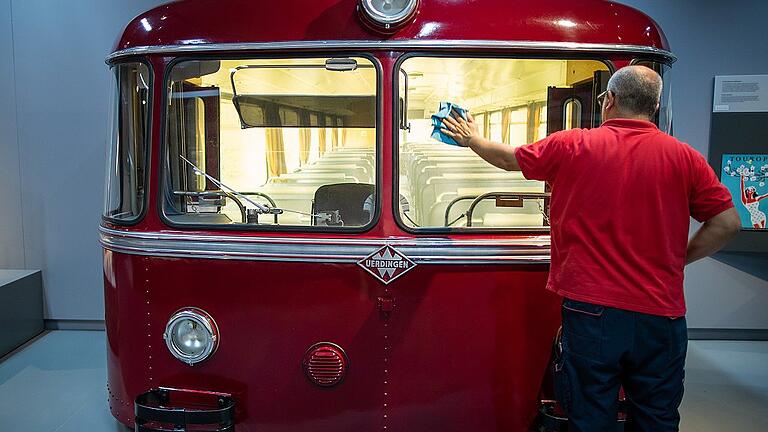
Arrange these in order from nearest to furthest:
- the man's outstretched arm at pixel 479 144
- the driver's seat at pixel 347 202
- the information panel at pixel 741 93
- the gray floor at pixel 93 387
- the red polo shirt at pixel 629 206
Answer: the red polo shirt at pixel 629 206 → the man's outstretched arm at pixel 479 144 → the driver's seat at pixel 347 202 → the gray floor at pixel 93 387 → the information panel at pixel 741 93

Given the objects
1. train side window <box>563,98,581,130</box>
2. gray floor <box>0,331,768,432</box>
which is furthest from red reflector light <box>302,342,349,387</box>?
gray floor <box>0,331,768,432</box>

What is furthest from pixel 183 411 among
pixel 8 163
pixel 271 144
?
pixel 8 163

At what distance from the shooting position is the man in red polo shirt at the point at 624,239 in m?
1.99

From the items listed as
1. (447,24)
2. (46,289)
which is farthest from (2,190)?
(447,24)

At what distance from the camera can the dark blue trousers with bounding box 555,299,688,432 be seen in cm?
202

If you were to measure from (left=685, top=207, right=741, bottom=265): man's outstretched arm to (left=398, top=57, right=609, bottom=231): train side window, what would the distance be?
21.8 inches

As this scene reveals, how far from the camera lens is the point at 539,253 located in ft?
8.03

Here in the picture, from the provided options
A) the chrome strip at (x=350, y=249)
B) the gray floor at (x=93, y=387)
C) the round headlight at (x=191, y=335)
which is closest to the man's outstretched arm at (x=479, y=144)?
the chrome strip at (x=350, y=249)

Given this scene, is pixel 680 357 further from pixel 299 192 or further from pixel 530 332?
pixel 299 192

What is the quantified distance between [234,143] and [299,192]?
394 mm

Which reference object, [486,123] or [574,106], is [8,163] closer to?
[486,123]

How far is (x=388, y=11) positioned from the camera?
2.33 metres

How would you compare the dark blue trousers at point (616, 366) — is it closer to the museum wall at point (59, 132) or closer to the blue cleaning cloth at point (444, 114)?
the blue cleaning cloth at point (444, 114)

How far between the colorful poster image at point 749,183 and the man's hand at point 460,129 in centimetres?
343
